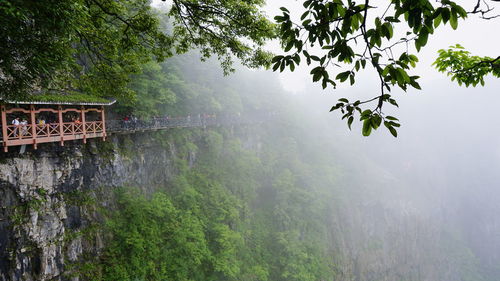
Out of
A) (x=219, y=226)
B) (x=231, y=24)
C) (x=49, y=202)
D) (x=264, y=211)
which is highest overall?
(x=231, y=24)

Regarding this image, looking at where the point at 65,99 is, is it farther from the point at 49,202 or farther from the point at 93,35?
the point at 93,35

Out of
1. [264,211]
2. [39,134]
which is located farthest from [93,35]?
[264,211]

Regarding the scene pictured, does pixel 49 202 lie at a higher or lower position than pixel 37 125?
lower

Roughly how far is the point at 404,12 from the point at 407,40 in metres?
0.16

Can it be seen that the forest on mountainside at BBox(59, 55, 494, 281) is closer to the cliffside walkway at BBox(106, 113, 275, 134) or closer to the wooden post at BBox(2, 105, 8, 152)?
the cliffside walkway at BBox(106, 113, 275, 134)

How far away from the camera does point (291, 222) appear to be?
18062mm

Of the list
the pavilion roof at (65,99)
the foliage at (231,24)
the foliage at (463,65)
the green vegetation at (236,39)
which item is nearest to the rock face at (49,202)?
the pavilion roof at (65,99)

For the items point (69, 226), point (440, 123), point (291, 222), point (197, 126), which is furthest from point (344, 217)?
point (440, 123)

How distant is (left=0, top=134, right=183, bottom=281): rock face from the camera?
708 centimetres

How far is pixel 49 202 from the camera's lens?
26.8 ft

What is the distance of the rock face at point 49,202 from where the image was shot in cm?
708

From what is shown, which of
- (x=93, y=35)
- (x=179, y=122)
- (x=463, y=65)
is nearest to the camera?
(x=463, y=65)

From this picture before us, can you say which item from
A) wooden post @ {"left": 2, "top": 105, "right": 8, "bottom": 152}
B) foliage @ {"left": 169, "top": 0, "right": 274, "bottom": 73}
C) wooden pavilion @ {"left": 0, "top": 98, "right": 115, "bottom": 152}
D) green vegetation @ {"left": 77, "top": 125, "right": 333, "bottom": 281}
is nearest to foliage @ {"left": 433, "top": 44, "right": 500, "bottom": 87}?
foliage @ {"left": 169, "top": 0, "right": 274, "bottom": 73}

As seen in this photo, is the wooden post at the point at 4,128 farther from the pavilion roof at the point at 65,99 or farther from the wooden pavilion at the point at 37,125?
the pavilion roof at the point at 65,99
